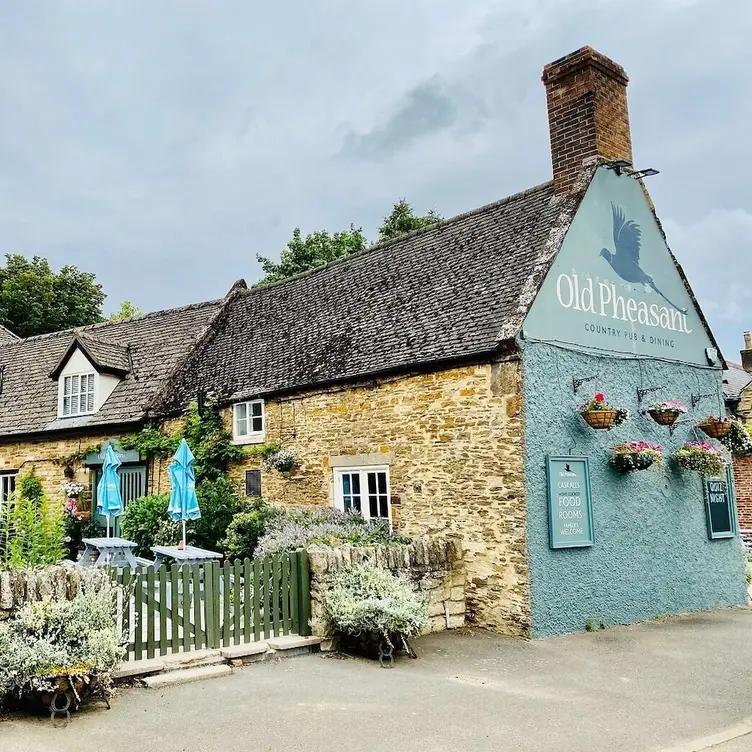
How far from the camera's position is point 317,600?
961 cm

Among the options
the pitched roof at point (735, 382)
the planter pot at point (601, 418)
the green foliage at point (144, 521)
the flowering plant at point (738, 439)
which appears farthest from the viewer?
the pitched roof at point (735, 382)

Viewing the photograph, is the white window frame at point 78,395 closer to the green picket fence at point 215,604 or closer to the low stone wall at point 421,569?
the green picket fence at point 215,604

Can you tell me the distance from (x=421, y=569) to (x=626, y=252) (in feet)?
22.1

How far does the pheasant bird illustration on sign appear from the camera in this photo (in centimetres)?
1299

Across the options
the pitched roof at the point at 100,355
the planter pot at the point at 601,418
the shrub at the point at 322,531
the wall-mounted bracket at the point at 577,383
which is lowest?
the shrub at the point at 322,531

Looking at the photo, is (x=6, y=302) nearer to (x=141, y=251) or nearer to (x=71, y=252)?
(x=71, y=252)

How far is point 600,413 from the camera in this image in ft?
36.7

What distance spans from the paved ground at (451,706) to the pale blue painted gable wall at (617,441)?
1.27 metres

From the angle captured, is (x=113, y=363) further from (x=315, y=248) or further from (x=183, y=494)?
(x=315, y=248)

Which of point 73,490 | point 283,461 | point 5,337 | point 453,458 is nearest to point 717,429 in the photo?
point 453,458

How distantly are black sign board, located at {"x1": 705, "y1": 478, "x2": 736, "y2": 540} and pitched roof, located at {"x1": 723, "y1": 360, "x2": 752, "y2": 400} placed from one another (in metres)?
10.1

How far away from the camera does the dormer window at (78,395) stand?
1922 centimetres

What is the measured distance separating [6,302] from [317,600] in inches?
1181

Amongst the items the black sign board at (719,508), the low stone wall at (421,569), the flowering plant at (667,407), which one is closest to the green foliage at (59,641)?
the low stone wall at (421,569)
